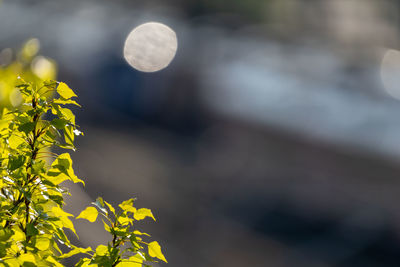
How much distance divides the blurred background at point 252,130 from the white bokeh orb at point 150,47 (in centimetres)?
23

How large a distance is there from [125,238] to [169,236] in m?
5.08

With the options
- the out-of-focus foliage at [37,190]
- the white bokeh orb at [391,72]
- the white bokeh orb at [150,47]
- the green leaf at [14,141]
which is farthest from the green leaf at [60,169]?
the white bokeh orb at [150,47]

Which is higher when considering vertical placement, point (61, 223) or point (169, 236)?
point (169, 236)

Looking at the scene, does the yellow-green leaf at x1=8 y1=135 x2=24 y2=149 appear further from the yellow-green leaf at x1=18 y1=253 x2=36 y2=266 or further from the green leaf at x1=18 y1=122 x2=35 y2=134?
the yellow-green leaf at x1=18 y1=253 x2=36 y2=266

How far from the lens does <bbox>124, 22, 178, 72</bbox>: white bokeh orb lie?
11.3 metres

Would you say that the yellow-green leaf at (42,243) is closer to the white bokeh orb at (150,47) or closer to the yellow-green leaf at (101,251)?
the yellow-green leaf at (101,251)

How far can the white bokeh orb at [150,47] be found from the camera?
37.2 ft

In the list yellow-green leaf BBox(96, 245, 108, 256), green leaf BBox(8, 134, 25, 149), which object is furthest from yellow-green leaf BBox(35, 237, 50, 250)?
green leaf BBox(8, 134, 25, 149)

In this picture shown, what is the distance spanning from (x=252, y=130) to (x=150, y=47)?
547cm

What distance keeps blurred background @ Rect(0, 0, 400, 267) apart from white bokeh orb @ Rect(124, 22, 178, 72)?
228 millimetres

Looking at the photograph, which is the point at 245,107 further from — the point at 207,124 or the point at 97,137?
the point at 97,137

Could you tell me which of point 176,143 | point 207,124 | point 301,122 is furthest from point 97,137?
point 301,122

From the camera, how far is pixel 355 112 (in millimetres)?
9242

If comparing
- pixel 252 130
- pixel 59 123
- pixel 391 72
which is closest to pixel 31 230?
pixel 59 123
